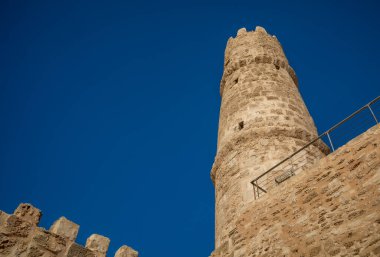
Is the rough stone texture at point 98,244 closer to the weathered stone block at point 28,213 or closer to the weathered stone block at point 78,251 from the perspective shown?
the weathered stone block at point 78,251

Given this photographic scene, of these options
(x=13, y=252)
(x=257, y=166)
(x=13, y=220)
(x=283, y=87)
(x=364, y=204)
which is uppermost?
(x=283, y=87)

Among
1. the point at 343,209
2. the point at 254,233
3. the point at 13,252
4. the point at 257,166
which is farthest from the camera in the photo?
the point at 257,166

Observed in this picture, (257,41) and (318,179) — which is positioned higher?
(257,41)

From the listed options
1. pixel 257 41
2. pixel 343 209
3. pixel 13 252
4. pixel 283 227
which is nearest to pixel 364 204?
pixel 343 209

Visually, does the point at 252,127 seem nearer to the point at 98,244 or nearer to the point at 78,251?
the point at 98,244

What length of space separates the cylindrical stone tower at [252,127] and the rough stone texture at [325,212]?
128 centimetres

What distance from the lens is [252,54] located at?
45.5 feet

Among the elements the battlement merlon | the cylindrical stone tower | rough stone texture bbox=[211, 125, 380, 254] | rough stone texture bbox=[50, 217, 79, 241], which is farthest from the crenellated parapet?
the battlement merlon

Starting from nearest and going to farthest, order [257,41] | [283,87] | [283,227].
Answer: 1. [283,227]
2. [283,87]
3. [257,41]

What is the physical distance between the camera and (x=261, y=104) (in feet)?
36.2

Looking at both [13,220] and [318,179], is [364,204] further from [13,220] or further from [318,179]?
[13,220]

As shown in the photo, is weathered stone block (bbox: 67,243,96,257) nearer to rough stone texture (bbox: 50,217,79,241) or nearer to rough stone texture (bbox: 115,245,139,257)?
rough stone texture (bbox: 50,217,79,241)

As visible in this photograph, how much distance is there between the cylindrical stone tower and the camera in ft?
29.9

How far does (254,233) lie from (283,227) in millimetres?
732
